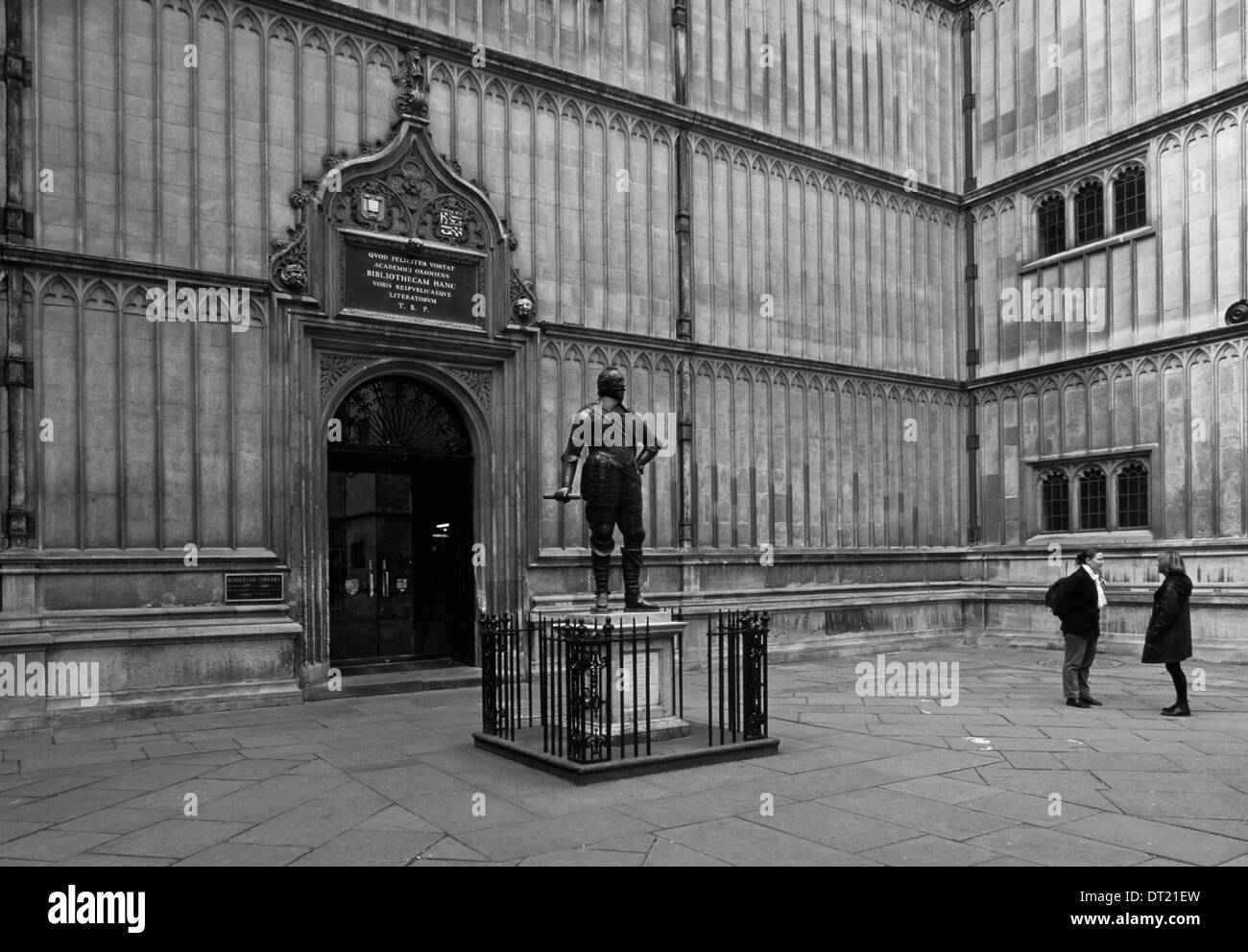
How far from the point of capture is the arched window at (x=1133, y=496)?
1666 centimetres

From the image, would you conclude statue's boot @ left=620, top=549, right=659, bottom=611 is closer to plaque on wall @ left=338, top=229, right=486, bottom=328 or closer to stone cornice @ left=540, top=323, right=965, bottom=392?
plaque on wall @ left=338, top=229, right=486, bottom=328

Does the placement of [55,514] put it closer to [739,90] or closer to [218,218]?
[218,218]

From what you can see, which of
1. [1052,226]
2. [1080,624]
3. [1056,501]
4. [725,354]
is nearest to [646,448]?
[1080,624]

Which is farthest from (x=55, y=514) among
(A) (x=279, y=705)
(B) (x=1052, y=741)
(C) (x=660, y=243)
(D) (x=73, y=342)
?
(B) (x=1052, y=741)

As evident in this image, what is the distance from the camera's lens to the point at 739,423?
16.3m

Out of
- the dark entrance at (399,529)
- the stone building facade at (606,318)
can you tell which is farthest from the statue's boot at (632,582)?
the dark entrance at (399,529)

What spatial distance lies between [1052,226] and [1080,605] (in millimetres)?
9742

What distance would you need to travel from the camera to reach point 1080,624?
439 inches

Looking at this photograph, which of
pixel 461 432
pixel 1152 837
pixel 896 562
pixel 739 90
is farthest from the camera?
pixel 896 562

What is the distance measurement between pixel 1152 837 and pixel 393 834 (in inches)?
181

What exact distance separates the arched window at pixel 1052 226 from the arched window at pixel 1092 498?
4055 millimetres

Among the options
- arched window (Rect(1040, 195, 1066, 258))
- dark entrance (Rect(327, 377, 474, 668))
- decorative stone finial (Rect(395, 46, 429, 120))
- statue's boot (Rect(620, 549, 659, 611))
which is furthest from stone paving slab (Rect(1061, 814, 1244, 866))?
arched window (Rect(1040, 195, 1066, 258))

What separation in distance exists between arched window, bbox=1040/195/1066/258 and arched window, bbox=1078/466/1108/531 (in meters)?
4.06

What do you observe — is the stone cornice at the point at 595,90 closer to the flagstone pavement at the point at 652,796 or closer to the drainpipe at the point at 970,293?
the drainpipe at the point at 970,293
